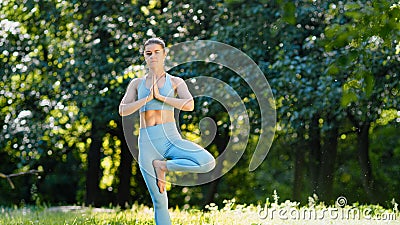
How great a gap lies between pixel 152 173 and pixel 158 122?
366mm

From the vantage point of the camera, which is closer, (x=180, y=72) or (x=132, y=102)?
(x=132, y=102)

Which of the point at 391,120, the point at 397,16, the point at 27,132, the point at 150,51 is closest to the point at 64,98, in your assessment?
the point at 27,132

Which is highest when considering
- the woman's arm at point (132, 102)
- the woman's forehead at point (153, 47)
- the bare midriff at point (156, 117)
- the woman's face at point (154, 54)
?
the woman's forehead at point (153, 47)

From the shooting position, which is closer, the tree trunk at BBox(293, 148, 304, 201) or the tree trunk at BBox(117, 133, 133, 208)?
the tree trunk at BBox(117, 133, 133, 208)

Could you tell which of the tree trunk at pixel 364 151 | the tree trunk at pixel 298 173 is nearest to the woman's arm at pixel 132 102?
the tree trunk at pixel 364 151

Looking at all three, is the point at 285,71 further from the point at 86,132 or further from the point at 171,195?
the point at 171,195

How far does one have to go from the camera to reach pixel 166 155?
4.84 m

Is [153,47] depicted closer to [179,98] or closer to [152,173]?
[179,98]

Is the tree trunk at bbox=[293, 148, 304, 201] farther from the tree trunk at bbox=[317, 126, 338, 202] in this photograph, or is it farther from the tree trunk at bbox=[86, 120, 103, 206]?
the tree trunk at bbox=[86, 120, 103, 206]

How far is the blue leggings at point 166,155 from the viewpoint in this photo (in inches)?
185

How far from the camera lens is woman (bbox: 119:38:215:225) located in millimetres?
4820

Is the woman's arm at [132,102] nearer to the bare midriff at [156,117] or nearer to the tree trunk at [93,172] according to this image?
the bare midriff at [156,117]

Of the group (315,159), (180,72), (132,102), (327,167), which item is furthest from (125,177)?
(132,102)

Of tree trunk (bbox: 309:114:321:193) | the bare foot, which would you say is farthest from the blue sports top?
tree trunk (bbox: 309:114:321:193)
